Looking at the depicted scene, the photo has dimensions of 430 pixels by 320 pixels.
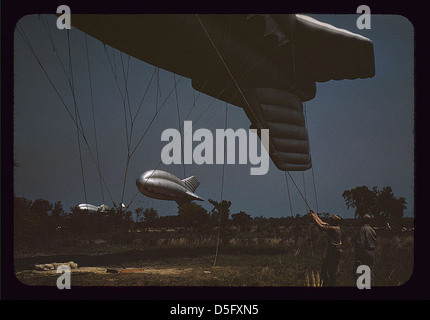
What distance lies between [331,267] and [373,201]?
2.43m

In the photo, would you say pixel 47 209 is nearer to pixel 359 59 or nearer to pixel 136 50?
pixel 136 50

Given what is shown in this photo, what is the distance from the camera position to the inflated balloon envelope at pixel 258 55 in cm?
663

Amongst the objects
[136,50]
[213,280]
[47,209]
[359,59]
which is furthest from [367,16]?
[47,209]

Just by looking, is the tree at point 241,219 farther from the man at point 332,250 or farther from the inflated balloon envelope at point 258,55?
the man at point 332,250

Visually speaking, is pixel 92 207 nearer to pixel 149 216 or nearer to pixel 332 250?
pixel 149 216

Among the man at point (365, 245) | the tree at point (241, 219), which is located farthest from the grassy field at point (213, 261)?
the tree at point (241, 219)

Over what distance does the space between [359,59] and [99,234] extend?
7.50 meters

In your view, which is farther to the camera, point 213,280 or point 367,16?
point 213,280

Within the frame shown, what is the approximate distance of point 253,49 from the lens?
796cm

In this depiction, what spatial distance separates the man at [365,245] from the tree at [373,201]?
81 centimetres

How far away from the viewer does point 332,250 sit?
6.88m

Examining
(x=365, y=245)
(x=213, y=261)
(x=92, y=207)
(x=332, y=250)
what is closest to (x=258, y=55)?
(x=332, y=250)

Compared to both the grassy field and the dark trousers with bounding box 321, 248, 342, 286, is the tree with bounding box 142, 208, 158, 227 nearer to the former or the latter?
the grassy field

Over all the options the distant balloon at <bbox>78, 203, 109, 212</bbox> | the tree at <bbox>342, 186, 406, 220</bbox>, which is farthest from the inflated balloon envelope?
the distant balloon at <bbox>78, 203, 109, 212</bbox>
